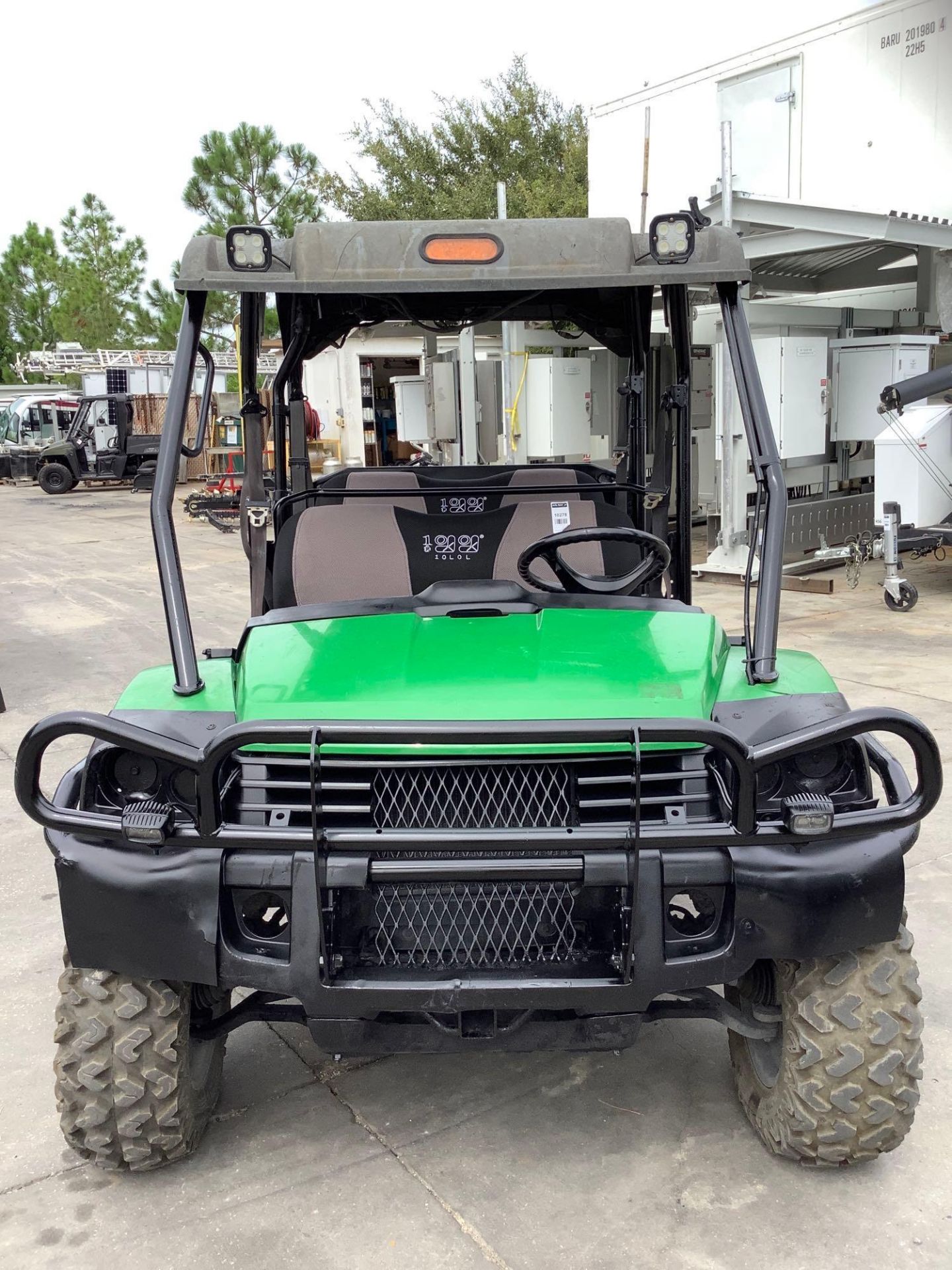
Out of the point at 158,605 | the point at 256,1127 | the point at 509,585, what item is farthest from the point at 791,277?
the point at 256,1127

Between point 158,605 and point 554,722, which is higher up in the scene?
point 554,722

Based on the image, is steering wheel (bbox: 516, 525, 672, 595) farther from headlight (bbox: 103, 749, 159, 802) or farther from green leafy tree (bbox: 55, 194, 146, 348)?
green leafy tree (bbox: 55, 194, 146, 348)

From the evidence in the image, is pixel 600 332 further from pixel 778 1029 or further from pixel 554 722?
pixel 778 1029

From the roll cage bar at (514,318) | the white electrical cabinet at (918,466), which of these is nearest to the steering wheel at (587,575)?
the roll cage bar at (514,318)

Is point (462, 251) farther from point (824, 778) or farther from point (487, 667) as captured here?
point (824, 778)

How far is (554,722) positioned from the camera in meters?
2.25

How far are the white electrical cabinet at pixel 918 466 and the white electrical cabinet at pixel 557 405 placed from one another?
369 centimetres

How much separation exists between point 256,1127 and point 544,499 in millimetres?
2070

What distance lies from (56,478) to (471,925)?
24.6m

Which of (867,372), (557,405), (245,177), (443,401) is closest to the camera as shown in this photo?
(867,372)

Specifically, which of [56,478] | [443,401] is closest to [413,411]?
[443,401]

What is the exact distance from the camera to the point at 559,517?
339 centimetres

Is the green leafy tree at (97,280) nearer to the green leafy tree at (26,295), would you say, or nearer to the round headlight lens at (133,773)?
the green leafy tree at (26,295)

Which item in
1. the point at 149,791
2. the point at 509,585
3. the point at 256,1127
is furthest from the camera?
the point at 509,585
